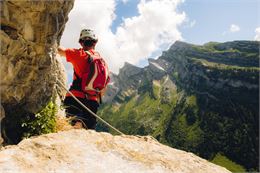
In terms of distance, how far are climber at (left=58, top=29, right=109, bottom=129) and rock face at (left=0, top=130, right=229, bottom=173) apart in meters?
4.35

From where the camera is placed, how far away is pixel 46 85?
36.1 ft

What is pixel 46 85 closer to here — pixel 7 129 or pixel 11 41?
pixel 7 129

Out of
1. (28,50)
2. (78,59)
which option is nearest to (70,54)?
(78,59)

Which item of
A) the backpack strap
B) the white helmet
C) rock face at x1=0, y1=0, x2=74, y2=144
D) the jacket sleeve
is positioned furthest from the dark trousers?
the white helmet

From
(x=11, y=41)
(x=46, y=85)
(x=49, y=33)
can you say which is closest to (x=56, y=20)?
(x=49, y=33)

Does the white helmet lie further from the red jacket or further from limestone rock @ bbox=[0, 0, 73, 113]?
limestone rock @ bbox=[0, 0, 73, 113]

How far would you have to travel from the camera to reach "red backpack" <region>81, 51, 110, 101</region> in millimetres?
10562

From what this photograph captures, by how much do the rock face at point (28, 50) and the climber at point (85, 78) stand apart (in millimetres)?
792

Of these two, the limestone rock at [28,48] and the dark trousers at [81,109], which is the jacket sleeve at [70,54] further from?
the dark trousers at [81,109]

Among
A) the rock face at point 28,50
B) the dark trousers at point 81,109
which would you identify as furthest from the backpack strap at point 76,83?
the rock face at point 28,50

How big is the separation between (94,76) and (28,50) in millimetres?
2261

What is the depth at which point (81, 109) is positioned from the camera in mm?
11281

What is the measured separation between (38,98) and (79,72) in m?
1.56

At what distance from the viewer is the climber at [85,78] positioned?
10.6 m
